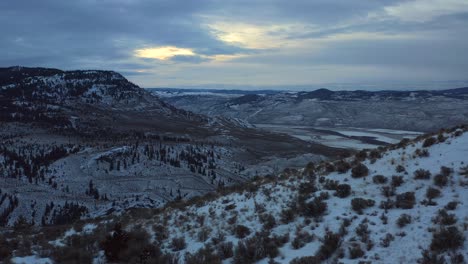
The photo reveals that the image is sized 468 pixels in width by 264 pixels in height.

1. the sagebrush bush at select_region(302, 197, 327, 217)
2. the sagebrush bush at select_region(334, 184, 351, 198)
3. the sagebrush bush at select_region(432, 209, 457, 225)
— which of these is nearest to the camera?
the sagebrush bush at select_region(432, 209, 457, 225)

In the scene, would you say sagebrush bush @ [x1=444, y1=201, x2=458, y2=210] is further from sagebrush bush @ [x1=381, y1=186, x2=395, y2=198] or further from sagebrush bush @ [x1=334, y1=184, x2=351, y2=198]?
sagebrush bush @ [x1=334, y1=184, x2=351, y2=198]

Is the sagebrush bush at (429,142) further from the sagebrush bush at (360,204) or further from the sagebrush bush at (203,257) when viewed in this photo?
the sagebrush bush at (203,257)

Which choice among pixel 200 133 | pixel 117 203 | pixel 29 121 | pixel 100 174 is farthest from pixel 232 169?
pixel 29 121

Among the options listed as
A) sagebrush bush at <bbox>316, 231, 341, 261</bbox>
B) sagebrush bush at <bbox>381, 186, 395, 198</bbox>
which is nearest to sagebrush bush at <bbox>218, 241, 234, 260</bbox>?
sagebrush bush at <bbox>316, 231, 341, 261</bbox>

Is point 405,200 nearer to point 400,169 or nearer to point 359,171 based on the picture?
point 400,169

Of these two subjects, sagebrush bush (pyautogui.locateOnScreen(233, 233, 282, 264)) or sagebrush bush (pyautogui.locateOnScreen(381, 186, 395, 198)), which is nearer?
sagebrush bush (pyautogui.locateOnScreen(233, 233, 282, 264))

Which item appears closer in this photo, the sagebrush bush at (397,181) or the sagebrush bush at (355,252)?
the sagebrush bush at (355,252)

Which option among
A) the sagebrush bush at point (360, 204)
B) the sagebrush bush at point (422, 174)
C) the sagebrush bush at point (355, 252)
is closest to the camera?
the sagebrush bush at point (355, 252)

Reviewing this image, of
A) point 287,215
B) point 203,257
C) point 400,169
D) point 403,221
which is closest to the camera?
point 403,221

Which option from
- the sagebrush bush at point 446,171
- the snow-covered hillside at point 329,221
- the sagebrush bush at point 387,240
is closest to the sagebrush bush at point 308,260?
the snow-covered hillside at point 329,221

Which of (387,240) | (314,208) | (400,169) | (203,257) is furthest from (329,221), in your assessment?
(400,169)
